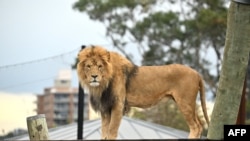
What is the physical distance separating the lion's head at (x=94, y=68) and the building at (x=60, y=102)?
717 centimetres

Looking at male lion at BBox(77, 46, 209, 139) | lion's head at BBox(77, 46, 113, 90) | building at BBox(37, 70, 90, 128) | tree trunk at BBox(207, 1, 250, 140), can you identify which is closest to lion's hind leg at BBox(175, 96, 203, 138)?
male lion at BBox(77, 46, 209, 139)

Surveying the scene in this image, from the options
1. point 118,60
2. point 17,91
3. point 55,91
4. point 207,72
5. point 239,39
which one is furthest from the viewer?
point 207,72

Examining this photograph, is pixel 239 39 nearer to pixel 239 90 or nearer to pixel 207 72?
pixel 239 90

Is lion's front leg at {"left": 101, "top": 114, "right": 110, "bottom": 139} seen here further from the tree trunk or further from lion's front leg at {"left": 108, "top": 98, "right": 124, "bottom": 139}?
the tree trunk

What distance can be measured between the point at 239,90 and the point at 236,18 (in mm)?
450

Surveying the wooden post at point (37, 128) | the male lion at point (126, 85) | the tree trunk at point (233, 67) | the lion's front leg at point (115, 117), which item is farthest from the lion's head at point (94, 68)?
the tree trunk at point (233, 67)

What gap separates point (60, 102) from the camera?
15.4 m

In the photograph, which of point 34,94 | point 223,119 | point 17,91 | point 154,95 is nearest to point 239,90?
point 223,119

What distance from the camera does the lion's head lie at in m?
4.77

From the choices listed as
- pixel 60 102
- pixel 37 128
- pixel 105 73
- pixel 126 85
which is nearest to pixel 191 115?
pixel 126 85

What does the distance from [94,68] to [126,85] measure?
32 centimetres

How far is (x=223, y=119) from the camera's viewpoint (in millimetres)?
4754

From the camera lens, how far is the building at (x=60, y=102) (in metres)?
13.1

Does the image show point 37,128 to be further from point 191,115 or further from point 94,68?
point 191,115
